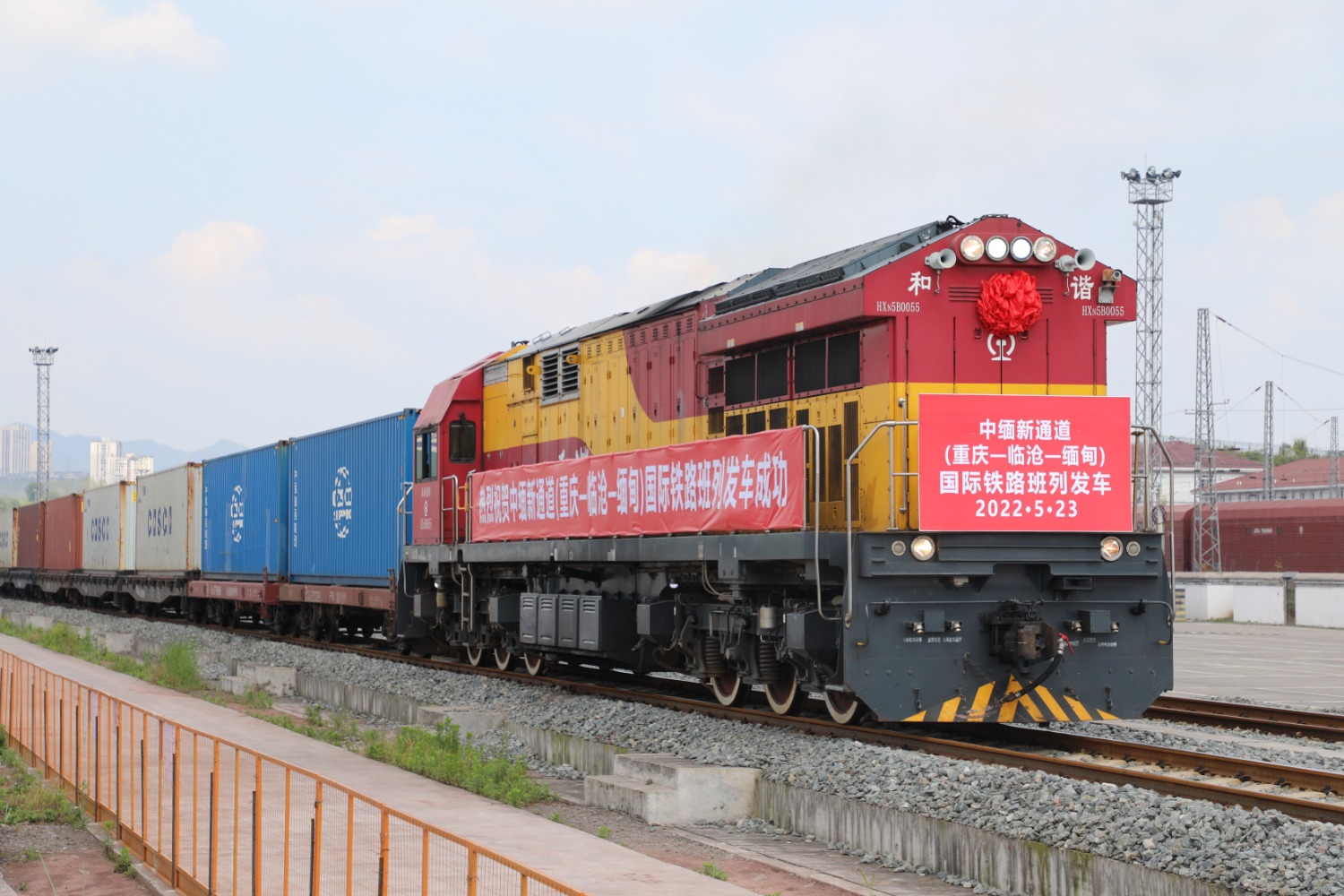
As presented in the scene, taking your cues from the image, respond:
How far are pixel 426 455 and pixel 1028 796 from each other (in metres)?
13.1

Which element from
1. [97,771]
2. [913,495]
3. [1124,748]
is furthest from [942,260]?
[97,771]

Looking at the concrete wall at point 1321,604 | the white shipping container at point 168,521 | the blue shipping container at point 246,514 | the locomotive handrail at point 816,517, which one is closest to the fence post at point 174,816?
the locomotive handrail at point 816,517

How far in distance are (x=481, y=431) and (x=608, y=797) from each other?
9882 mm

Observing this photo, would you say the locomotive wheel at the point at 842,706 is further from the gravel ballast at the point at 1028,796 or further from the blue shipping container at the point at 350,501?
the blue shipping container at the point at 350,501

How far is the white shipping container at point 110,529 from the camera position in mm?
→ 38406

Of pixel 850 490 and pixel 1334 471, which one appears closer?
pixel 850 490

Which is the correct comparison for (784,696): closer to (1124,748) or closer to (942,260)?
(1124,748)

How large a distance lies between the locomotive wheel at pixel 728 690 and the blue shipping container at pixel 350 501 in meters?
8.23

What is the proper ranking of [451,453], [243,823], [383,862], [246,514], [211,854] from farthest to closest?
[246,514] → [451,453] → [211,854] → [243,823] → [383,862]

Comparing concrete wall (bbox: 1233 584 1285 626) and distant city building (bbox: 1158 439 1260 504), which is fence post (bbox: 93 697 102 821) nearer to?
concrete wall (bbox: 1233 584 1285 626)

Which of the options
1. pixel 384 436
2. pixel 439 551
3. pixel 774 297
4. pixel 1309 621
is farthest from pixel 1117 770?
pixel 1309 621

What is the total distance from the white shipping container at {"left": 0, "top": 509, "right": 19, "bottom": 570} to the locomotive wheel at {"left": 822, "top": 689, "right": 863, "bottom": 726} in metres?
51.1

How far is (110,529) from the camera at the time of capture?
40.1m

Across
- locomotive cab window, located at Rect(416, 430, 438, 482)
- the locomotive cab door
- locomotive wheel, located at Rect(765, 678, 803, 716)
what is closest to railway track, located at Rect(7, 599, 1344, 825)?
locomotive wheel, located at Rect(765, 678, 803, 716)
